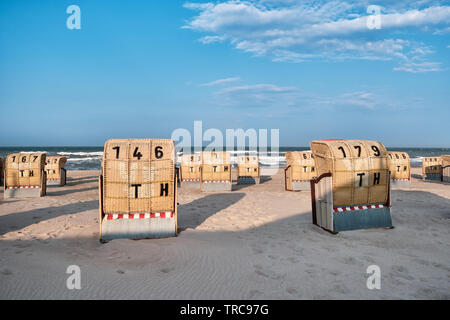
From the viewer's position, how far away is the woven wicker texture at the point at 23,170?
50.1ft

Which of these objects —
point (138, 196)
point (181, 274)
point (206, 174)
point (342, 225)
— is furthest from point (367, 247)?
point (206, 174)

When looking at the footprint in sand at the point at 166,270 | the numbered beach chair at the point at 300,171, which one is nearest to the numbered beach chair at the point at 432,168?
the numbered beach chair at the point at 300,171

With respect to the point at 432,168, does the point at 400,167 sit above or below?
above

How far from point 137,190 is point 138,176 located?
0.40m

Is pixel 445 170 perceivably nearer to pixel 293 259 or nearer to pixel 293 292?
pixel 293 259

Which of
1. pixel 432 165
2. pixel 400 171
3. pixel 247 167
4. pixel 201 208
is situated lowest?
pixel 201 208

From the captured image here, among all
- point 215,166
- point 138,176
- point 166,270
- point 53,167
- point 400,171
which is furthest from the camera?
point 53,167

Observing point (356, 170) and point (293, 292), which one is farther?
Result: point (356, 170)

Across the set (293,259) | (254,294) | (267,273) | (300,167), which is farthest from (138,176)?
(300,167)

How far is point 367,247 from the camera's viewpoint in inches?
292

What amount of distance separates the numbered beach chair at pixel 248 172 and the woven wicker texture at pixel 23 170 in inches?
545

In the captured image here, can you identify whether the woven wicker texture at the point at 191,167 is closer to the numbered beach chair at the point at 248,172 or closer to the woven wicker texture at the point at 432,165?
the numbered beach chair at the point at 248,172

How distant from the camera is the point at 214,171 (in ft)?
60.5
